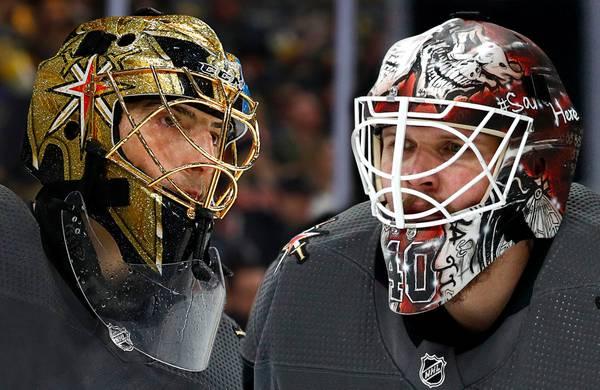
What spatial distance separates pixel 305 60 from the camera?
17.5 ft

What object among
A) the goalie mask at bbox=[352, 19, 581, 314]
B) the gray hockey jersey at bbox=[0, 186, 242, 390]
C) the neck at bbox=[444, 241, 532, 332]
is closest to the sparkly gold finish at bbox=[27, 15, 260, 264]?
the gray hockey jersey at bbox=[0, 186, 242, 390]

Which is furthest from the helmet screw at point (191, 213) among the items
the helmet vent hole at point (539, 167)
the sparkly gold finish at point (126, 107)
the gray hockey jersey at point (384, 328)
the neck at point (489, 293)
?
the helmet vent hole at point (539, 167)

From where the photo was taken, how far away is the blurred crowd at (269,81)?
476 centimetres

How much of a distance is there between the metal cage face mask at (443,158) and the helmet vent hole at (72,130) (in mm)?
664

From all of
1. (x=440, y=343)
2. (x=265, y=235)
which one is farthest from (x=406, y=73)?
(x=265, y=235)

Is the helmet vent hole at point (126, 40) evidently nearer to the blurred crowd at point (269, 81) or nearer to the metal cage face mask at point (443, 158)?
the metal cage face mask at point (443, 158)

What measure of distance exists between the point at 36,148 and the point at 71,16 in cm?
218

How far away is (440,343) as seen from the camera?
95.7 inches

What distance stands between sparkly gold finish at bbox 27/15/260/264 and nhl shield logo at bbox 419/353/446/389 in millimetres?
606

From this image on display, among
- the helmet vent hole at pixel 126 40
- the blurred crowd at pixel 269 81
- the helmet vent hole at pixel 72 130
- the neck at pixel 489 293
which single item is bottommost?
the blurred crowd at pixel 269 81

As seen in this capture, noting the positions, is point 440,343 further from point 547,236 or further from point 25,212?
point 25,212

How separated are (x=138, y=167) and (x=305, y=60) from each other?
2.73 m

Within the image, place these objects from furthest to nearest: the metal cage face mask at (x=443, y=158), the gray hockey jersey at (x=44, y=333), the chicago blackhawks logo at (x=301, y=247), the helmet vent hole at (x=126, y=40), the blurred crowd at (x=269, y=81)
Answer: the blurred crowd at (x=269, y=81), the helmet vent hole at (x=126, y=40), the chicago blackhawks logo at (x=301, y=247), the gray hockey jersey at (x=44, y=333), the metal cage face mask at (x=443, y=158)

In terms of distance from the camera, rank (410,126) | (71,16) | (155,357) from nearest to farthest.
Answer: (410,126)
(155,357)
(71,16)
